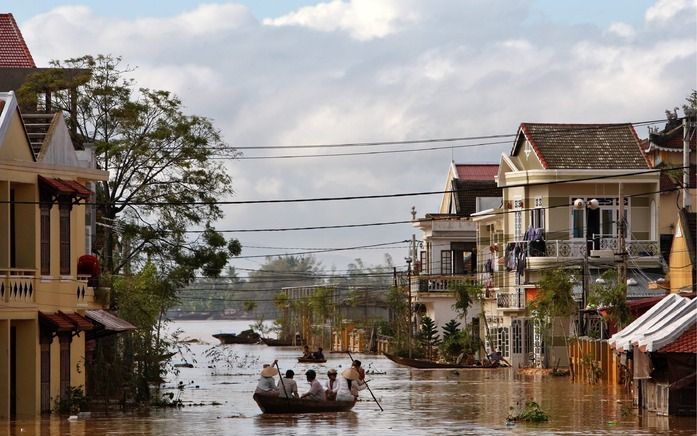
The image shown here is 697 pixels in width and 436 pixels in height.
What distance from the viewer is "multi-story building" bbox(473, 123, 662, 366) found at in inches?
2554

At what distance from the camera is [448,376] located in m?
64.4

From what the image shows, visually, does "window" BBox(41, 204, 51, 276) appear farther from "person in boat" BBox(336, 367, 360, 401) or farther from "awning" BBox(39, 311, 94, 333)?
"person in boat" BBox(336, 367, 360, 401)

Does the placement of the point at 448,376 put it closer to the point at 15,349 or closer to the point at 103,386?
the point at 103,386

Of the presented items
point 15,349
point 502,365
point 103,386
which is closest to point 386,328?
point 502,365

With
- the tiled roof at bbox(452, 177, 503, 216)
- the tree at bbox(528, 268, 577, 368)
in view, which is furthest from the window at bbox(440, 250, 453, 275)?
the tree at bbox(528, 268, 577, 368)

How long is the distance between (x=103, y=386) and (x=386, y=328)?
187 feet

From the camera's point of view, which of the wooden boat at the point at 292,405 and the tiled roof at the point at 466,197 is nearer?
the wooden boat at the point at 292,405

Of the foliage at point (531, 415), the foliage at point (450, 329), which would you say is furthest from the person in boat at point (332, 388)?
the foliage at point (450, 329)

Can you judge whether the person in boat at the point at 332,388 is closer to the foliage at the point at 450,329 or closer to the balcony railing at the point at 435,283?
the foliage at the point at 450,329

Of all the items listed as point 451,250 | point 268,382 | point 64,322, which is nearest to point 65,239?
point 64,322

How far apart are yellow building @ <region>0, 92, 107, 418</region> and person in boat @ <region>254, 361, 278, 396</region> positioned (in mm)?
4794

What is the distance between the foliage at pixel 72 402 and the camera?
125 ft

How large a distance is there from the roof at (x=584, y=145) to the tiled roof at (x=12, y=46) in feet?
72.3

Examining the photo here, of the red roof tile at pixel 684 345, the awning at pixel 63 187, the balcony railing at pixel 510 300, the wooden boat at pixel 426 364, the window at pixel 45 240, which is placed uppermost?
the awning at pixel 63 187
